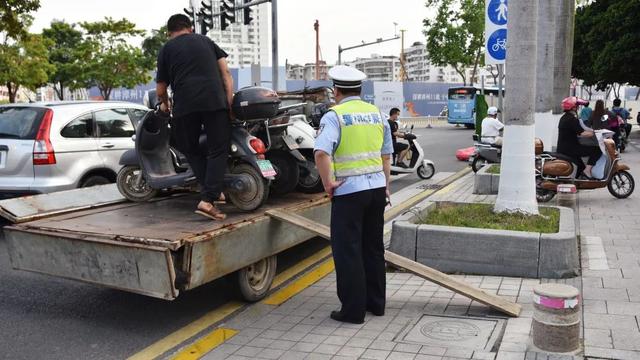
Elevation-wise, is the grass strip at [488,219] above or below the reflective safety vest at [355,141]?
below

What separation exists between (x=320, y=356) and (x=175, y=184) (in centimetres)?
255

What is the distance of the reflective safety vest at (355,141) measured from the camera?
4402 mm

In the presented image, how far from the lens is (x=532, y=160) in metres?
6.71

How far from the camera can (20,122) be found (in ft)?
24.6

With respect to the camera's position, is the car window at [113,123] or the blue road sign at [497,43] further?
the blue road sign at [497,43]

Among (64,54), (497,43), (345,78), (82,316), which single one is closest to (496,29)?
(497,43)

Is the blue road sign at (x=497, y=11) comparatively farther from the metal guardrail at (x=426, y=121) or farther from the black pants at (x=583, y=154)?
the metal guardrail at (x=426, y=121)

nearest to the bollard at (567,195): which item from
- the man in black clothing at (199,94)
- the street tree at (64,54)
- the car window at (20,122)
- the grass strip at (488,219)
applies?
the grass strip at (488,219)

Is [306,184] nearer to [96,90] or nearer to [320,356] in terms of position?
[320,356]

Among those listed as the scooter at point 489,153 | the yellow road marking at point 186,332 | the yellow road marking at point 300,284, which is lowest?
the yellow road marking at point 186,332

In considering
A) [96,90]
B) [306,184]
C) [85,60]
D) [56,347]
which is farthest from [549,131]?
[96,90]

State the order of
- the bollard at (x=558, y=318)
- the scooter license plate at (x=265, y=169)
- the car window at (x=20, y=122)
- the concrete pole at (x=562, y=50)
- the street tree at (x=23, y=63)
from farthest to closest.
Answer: the street tree at (x=23, y=63) < the concrete pole at (x=562, y=50) < the car window at (x=20, y=122) < the scooter license plate at (x=265, y=169) < the bollard at (x=558, y=318)

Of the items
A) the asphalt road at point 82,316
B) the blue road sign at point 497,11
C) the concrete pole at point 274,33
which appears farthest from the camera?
the concrete pole at point 274,33

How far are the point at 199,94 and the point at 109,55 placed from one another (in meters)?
37.8
